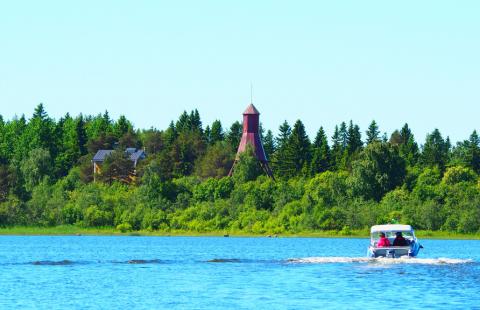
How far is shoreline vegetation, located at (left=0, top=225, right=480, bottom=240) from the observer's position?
14750 centimetres

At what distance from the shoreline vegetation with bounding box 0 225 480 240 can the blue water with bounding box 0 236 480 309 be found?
4451 centimetres

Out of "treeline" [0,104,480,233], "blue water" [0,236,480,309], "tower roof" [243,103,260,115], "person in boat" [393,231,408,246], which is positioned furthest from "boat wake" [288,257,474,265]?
"tower roof" [243,103,260,115]

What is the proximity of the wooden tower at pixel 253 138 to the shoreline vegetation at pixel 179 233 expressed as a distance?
103ft

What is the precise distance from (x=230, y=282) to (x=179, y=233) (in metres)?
92.3

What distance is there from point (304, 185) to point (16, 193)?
49.8 metres

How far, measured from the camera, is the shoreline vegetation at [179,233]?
148 meters

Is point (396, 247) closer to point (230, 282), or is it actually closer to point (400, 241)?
point (400, 241)

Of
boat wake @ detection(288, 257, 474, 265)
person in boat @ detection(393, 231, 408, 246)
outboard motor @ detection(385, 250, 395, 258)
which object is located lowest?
boat wake @ detection(288, 257, 474, 265)

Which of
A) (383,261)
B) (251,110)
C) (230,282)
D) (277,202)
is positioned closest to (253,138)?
(251,110)

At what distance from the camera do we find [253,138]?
7726 inches

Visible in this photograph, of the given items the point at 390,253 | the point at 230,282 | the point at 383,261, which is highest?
the point at 390,253

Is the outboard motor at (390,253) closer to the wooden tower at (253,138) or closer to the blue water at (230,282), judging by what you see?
the blue water at (230,282)

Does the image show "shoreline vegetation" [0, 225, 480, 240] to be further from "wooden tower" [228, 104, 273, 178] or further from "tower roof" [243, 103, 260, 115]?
"tower roof" [243, 103, 260, 115]

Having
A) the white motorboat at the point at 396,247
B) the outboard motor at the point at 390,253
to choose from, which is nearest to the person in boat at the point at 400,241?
the white motorboat at the point at 396,247
